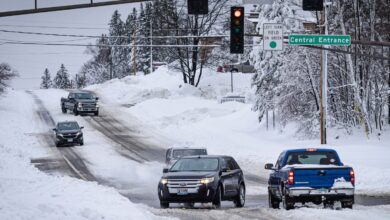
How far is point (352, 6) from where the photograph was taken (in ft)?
147

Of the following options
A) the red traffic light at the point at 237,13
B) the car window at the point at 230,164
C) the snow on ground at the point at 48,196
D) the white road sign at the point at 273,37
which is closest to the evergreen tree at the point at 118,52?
the snow on ground at the point at 48,196

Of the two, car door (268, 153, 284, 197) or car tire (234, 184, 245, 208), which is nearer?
car door (268, 153, 284, 197)

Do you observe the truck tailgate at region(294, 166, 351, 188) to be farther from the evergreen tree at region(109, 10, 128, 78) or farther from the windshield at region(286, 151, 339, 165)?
the evergreen tree at region(109, 10, 128, 78)

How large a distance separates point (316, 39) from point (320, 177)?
12317 mm

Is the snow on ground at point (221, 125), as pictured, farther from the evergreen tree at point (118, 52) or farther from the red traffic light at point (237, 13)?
the evergreen tree at point (118, 52)

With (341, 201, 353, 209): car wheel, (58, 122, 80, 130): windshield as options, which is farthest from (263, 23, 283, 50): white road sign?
(58, 122, 80, 130): windshield

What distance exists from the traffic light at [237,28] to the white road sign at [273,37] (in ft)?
18.9

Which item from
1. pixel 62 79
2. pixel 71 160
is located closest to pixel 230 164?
pixel 71 160

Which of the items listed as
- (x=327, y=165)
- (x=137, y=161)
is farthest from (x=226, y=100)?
(x=327, y=165)

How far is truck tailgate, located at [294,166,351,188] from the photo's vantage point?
58.9 ft

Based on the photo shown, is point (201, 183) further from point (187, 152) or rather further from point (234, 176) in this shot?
point (187, 152)

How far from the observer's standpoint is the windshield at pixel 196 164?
21297mm

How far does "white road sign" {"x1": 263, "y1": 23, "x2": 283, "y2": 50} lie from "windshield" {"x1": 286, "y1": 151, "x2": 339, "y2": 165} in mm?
12084

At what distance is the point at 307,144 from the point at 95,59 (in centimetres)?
14346
